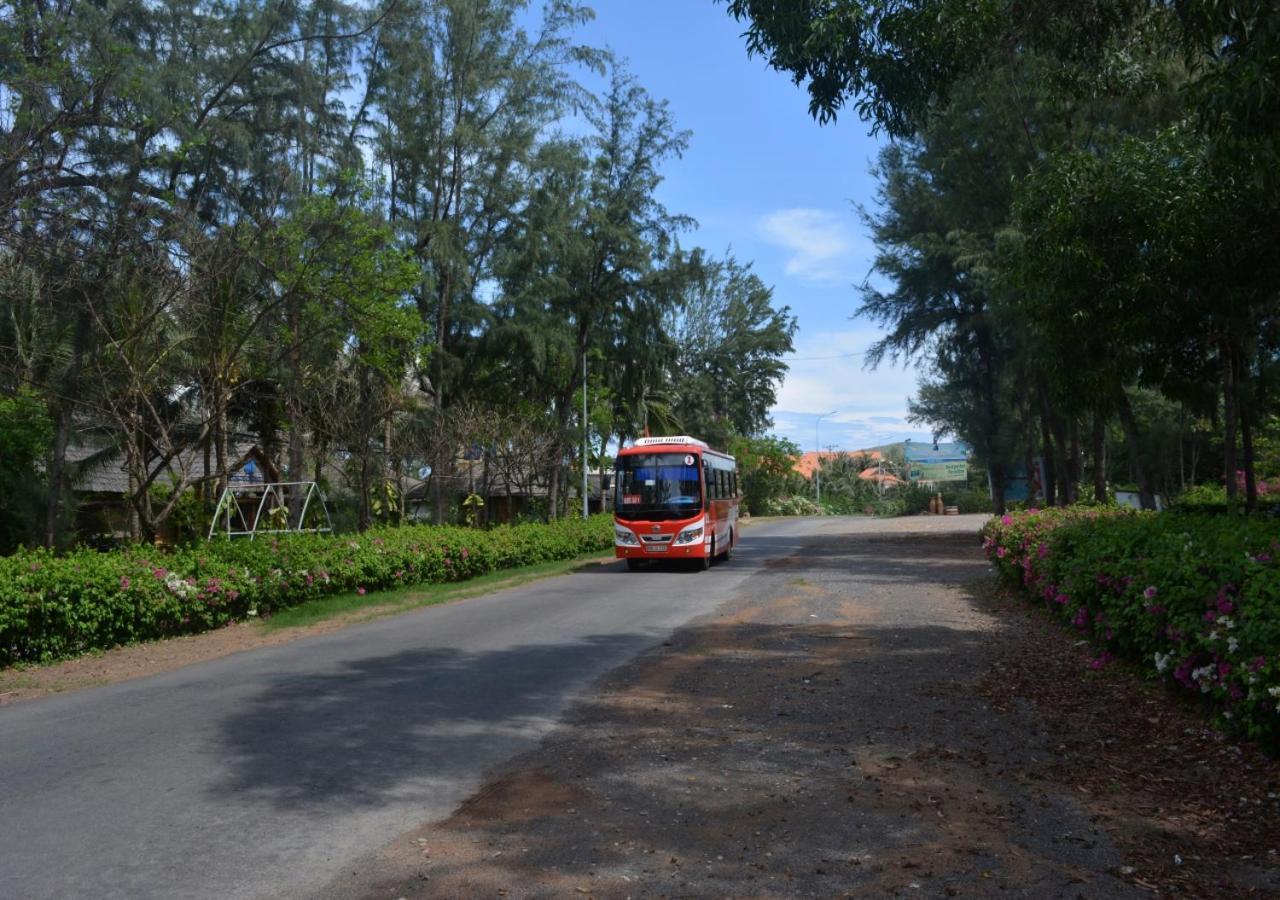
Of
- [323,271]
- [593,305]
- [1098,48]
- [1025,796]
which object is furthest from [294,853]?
[593,305]

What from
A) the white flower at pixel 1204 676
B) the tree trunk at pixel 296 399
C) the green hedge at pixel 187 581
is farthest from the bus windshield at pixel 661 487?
the white flower at pixel 1204 676

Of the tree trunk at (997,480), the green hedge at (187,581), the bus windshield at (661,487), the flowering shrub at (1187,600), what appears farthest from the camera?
the tree trunk at (997,480)

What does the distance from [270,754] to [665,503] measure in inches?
637

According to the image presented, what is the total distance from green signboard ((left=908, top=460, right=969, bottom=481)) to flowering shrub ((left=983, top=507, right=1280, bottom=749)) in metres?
64.9

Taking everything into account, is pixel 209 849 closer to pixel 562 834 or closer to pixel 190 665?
pixel 562 834

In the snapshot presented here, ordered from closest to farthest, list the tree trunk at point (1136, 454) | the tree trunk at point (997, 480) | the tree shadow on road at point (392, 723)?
the tree shadow on road at point (392, 723)
the tree trunk at point (1136, 454)
the tree trunk at point (997, 480)

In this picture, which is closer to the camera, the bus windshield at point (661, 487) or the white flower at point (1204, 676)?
the white flower at point (1204, 676)

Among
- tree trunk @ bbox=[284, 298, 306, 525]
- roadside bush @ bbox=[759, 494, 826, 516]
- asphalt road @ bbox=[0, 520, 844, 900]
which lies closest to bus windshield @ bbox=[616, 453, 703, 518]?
tree trunk @ bbox=[284, 298, 306, 525]

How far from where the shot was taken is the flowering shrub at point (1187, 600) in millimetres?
5906

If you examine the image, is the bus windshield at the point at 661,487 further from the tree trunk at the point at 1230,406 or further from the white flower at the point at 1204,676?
the white flower at the point at 1204,676

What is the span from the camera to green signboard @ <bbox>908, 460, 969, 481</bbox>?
75125 mm

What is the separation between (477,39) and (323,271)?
11.1 metres

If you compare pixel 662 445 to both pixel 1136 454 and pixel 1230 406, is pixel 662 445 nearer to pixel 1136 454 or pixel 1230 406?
pixel 1136 454

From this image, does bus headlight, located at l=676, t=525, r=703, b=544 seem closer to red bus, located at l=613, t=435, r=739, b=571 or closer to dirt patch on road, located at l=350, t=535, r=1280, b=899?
red bus, located at l=613, t=435, r=739, b=571
